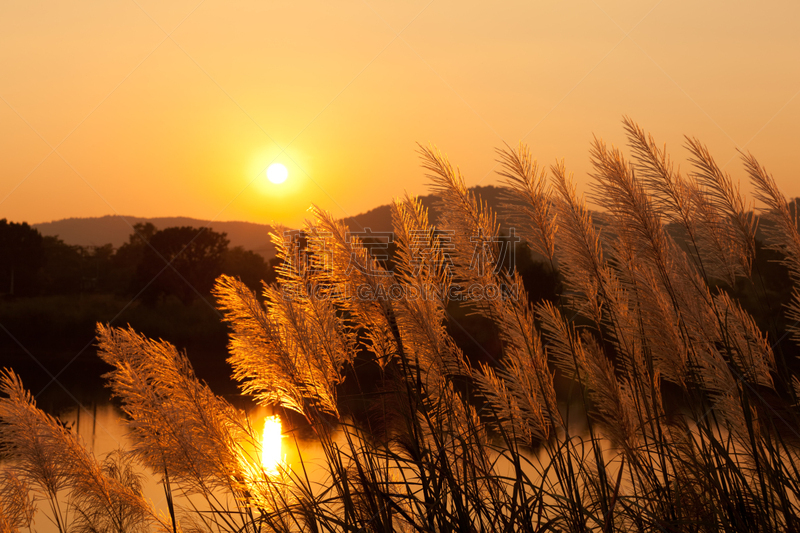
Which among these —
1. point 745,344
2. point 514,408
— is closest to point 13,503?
point 514,408

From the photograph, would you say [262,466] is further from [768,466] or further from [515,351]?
[768,466]

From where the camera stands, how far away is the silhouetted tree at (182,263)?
1319 inches

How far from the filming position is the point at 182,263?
3722cm

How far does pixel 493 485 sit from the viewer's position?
7.07 ft

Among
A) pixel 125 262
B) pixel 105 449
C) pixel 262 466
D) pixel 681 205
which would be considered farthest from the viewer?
pixel 125 262

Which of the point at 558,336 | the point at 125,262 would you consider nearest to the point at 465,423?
the point at 558,336

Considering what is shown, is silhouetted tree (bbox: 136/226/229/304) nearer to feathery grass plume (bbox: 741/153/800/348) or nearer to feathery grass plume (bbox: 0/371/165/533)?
feathery grass plume (bbox: 0/371/165/533)

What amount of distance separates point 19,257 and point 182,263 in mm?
9678

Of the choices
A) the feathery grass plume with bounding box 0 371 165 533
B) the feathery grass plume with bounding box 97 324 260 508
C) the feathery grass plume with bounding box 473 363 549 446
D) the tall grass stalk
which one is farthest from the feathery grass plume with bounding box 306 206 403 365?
the feathery grass plume with bounding box 0 371 165 533

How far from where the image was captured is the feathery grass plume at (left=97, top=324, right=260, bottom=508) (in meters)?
2.05

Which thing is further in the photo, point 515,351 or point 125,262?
point 125,262

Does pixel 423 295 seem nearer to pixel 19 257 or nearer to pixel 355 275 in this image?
pixel 355 275

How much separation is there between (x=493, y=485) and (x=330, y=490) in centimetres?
70

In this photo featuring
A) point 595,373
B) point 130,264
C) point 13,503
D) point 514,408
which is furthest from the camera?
point 130,264
